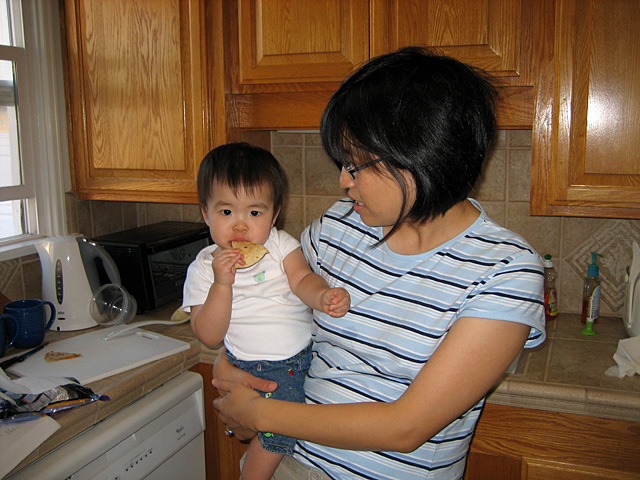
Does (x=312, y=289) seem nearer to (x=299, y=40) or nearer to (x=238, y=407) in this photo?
(x=238, y=407)

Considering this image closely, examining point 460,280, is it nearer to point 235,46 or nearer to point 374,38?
point 374,38

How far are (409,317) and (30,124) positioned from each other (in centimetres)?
172

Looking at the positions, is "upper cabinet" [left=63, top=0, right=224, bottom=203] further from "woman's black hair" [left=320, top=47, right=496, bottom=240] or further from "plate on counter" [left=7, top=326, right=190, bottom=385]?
"woman's black hair" [left=320, top=47, right=496, bottom=240]

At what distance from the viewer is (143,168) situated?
81.1 inches

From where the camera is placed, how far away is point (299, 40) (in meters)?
1.80

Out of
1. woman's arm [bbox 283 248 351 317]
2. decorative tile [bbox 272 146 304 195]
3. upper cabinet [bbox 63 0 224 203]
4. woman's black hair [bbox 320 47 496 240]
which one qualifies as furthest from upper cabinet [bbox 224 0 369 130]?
woman's black hair [bbox 320 47 496 240]

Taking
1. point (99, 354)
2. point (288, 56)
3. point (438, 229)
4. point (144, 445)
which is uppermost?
point (288, 56)

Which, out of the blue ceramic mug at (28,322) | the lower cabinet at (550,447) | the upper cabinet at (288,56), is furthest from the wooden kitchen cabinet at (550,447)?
the blue ceramic mug at (28,322)

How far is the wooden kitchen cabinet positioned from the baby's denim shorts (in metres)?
0.58

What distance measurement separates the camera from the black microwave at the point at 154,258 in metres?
2.04

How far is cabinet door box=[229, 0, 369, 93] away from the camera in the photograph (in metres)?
1.74

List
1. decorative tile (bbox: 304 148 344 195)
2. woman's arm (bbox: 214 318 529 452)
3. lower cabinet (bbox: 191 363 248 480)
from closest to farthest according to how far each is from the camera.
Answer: woman's arm (bbox: 214 318 529 452) → lower cabinet (bbox: 191 363 248 480) → decorative tile (bbox: 304 148 344 195)

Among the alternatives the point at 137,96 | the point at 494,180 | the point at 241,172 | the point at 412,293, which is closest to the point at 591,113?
the point at 494,180

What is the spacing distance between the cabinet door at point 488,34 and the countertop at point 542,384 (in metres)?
0.71
